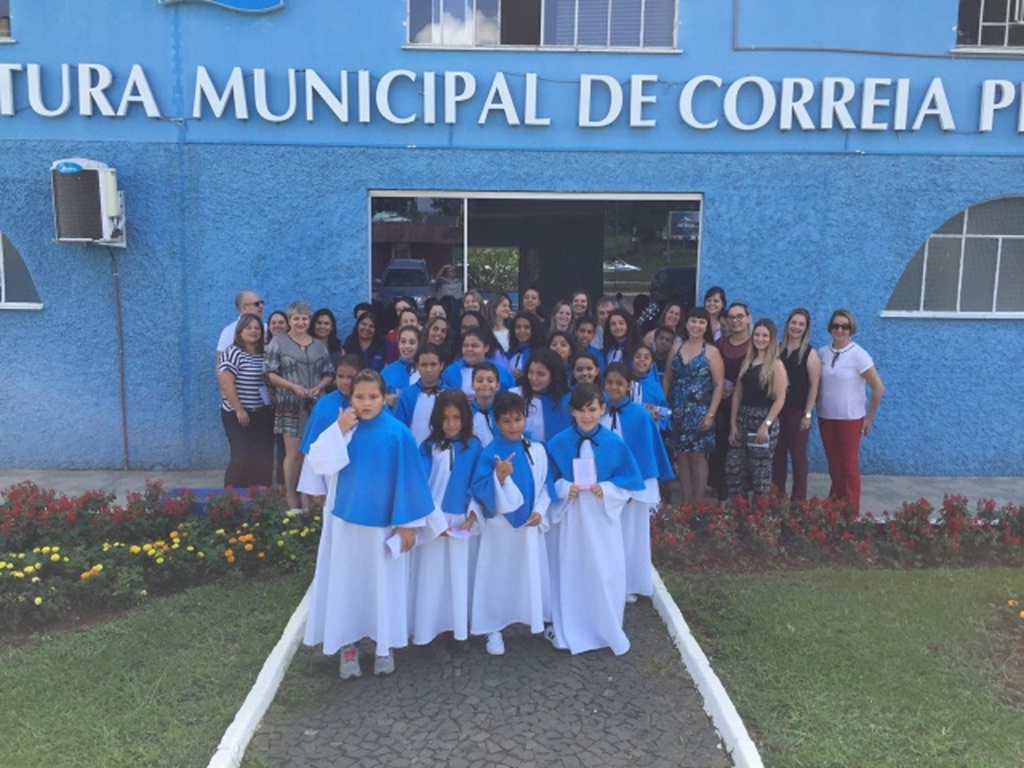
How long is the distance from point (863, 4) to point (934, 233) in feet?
7.11

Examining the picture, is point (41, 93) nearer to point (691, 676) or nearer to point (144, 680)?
point (144, 680)

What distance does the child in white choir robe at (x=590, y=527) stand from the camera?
177 inches

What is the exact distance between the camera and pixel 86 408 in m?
7.89

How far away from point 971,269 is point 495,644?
620cm

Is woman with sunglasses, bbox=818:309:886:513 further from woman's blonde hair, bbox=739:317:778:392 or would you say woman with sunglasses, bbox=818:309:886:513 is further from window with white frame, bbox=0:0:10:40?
window with white frame, bbox=0:0:10:40

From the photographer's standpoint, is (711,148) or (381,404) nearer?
(381,404)

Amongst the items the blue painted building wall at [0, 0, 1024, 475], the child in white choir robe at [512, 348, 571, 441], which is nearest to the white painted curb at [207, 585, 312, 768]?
the child in white choir robe at [512, 348, 571, 441]

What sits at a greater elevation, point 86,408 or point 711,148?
point 711,148

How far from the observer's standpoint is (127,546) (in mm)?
5348

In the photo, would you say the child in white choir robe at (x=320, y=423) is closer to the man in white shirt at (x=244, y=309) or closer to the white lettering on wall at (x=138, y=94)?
the man in white shirt at (x=244, y=309)

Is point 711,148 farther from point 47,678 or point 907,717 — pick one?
point 47,678

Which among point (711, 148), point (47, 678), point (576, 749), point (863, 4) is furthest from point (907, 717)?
point (863, 4)

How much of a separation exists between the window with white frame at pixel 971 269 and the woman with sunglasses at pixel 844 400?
1.86 metres

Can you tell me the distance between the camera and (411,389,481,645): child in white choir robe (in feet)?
14.3
